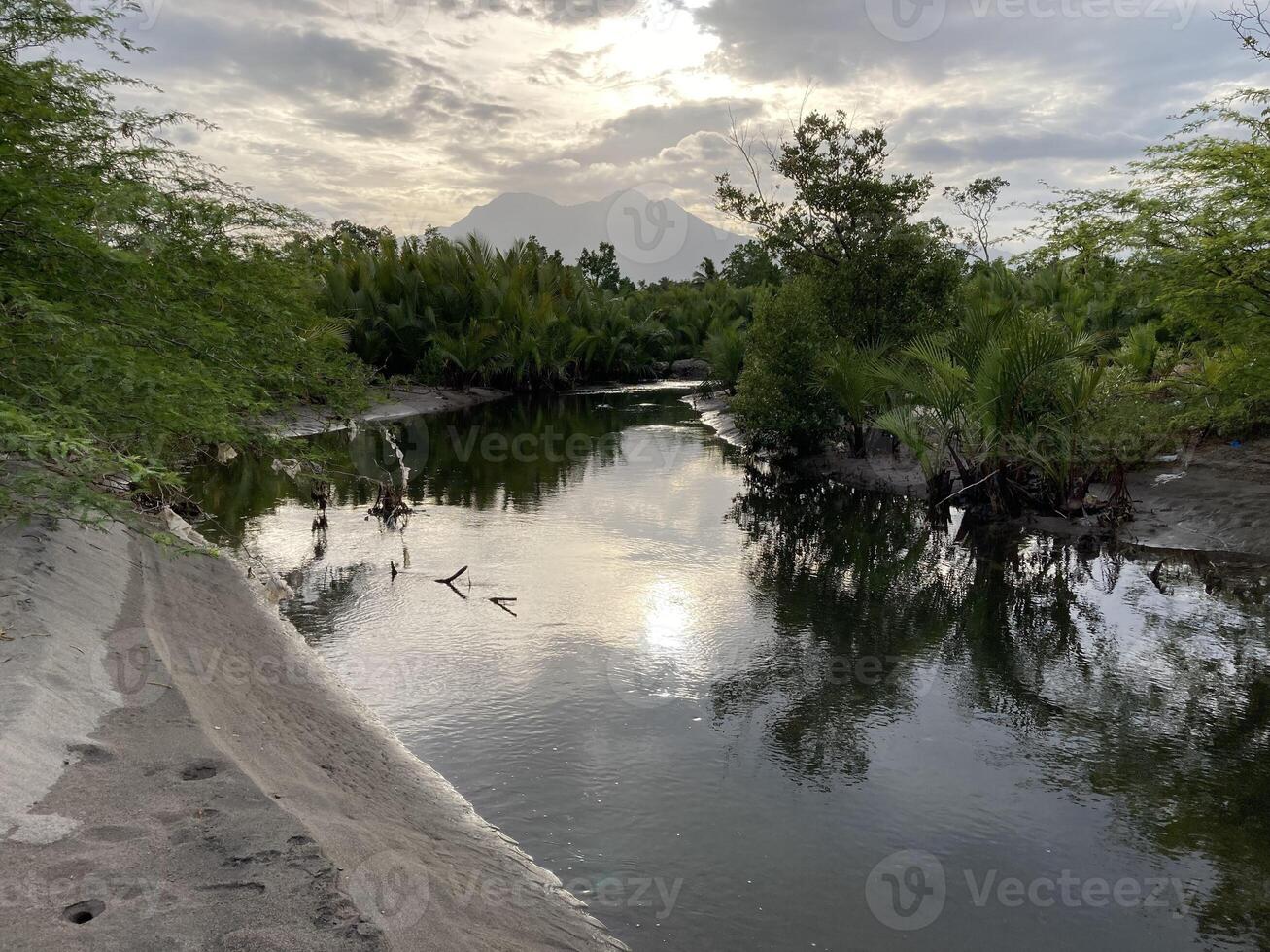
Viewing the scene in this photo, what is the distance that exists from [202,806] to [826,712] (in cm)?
397

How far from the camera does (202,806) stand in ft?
10.5

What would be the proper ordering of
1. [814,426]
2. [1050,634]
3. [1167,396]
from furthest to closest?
[814,426] < [1167,396] < [1050,634]

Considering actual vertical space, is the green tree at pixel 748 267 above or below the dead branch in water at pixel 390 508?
above

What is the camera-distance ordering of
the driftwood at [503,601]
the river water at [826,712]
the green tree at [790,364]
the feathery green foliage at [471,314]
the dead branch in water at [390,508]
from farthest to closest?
1. the feathery green foliage at [471,314]
2. the green tree at [790,364]
3. the dead branch in water at [390,508]
4. the driftwood at [503,601]
5. the river water at [826,712]

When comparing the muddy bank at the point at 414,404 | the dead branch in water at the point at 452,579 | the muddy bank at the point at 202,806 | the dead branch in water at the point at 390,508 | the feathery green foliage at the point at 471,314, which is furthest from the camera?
the feathery green foliage at the point at 471,314

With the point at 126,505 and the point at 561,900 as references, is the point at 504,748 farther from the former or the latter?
the point at 126,505

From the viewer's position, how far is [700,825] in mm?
4461

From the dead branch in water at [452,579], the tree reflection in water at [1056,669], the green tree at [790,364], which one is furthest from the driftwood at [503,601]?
the green tree at [790,364]

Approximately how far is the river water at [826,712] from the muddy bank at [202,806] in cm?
47

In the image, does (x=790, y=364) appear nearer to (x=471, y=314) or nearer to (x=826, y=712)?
(x=826, y=712)

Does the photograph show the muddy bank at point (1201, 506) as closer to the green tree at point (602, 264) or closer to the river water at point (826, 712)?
the river water at point (826, 712)

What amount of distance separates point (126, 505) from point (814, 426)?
1258cm

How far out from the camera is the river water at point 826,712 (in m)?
3.95

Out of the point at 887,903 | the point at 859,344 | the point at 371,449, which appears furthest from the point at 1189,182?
the point at 371,449
